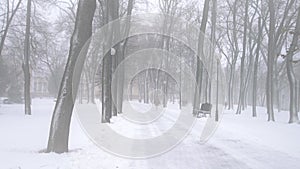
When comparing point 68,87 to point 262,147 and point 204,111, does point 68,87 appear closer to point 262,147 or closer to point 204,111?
point 262,147

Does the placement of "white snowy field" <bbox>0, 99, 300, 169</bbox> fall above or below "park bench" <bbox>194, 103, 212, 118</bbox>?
below

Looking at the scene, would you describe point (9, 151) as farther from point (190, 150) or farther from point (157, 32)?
point (157, 32)

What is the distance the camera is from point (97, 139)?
14.4 m

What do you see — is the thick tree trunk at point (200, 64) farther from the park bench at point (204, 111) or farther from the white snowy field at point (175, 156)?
the white snowy field at point (175, 156)

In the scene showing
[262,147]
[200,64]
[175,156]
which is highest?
[200,64]

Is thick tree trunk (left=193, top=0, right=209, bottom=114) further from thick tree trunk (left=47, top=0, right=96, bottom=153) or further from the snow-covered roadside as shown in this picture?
thick tree trunk (left=47, top=0, right=96, bottom=153)

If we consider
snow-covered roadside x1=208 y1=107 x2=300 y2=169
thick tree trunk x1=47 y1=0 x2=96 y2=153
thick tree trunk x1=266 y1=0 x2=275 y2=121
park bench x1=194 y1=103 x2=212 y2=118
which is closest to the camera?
snow-covered roadside x1=208 y1=107 x2=300 y2=169

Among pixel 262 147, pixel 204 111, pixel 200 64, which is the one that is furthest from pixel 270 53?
pixel 262 147

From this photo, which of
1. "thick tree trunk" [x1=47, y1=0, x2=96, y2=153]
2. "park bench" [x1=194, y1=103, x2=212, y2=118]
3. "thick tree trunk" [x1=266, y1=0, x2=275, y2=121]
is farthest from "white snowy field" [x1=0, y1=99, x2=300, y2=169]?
"park bench" [x1=194, y1=103, x2=212, y2=118]

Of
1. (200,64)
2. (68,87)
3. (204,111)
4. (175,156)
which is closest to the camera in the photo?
(68,87)

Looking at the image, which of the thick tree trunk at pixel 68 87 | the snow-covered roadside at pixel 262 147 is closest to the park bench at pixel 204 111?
the snow-covered roadside at pixel 262 147

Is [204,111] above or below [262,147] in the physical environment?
above

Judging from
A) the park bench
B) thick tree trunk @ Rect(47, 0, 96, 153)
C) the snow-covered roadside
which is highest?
thick tree trunk @ Rect(47, 0, 96, 153)

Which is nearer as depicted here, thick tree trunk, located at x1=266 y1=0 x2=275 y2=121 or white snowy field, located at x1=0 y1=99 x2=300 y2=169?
white snowy field, located at x1=0 y1=99 x2=300 y2=169
